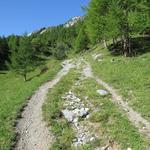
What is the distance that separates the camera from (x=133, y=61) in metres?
42.1

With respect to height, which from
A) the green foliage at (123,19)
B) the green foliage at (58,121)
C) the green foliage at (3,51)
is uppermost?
the green foliage at (123,19)

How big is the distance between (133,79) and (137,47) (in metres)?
24.4

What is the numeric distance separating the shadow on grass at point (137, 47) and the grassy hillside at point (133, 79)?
3940mm

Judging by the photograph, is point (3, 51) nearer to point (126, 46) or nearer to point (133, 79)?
point (126, 46)

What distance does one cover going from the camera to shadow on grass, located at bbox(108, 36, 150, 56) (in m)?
50.2

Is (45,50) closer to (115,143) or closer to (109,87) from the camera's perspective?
(109,87)

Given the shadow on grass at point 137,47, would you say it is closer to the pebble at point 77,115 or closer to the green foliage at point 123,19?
the green foliage at point 123,19

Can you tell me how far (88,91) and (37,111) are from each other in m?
6.34

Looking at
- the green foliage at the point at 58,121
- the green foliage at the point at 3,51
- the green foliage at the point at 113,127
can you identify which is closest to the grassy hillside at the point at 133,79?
the green foliage at the point at 113,127

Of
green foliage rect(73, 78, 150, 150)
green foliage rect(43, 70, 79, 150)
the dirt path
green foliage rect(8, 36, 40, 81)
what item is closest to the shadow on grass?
green foliage rect(8, 36, 40, 81)

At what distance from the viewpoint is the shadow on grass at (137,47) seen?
50.2 m

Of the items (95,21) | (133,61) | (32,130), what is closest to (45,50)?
(95,21)

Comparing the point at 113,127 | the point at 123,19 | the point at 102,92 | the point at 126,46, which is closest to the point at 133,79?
the point at 102,92

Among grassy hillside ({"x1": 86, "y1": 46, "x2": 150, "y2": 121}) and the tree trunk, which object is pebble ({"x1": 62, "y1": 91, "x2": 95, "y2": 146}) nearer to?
grassy hillside ({"x1": 86, "y1": 46, "x2": 150, "y2": 121})
